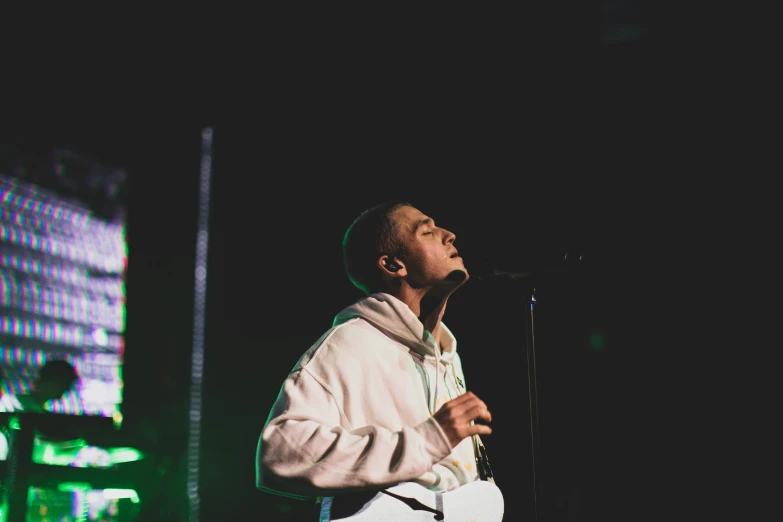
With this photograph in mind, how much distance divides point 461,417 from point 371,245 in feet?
2.29

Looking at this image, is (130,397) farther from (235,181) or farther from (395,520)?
(395,520)

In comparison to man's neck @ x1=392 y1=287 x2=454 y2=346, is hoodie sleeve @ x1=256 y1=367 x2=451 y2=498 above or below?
below

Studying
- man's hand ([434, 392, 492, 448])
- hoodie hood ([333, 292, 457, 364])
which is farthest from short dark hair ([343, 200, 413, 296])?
man's hand ([434, 392, 492, 448])

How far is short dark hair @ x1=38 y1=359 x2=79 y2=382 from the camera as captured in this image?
10.7ft

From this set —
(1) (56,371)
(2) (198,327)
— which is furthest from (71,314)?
(2) (198,327)

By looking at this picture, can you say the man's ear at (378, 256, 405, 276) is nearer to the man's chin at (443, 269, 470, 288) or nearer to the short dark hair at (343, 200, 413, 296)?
the short dark hair at (343, 200, 413, 296)

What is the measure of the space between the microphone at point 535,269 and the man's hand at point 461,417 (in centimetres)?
37

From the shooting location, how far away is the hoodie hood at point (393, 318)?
1.80m

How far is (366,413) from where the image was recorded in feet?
5.24

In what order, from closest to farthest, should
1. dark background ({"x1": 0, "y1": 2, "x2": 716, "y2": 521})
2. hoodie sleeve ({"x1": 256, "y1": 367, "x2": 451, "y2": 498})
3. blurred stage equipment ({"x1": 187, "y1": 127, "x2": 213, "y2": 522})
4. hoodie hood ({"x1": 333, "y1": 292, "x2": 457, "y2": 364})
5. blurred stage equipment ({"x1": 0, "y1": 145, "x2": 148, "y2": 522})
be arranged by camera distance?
hoodie sleeve ({"x1": 256, "y1": 367, "x2": 451, "y2": 498}), hoodie hood ({"x1": 333, "y1": 292, "x2": 457, "y2": 364}), blurred stage equipment ({"x1": 0, "y1": 145, "x2": 148, "y2": 522}), dark background ({"x1": 0, "y1": 2, "x2": 716, "y2": 521}), blurred stage equipment ({"x1": 187, "y1": 127, "x2": 213, "y2": 522})

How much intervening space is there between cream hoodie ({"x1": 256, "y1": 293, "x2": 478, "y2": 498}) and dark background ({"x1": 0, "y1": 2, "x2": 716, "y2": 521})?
2.77 ft

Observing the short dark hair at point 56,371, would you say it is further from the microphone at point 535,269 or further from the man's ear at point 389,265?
the microphone at point 535,269

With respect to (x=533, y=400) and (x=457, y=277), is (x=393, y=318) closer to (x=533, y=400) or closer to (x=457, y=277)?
(x=457, y=277)

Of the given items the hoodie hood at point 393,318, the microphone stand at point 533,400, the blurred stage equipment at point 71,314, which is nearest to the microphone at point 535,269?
the microphone stand at point 533,400
